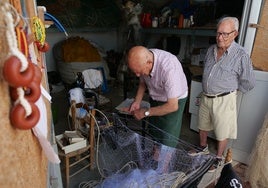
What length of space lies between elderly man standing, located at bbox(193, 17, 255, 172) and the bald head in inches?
31.3

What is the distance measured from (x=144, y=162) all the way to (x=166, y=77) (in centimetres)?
75

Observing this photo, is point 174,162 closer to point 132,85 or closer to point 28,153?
→ point 28,153

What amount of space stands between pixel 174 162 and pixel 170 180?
0.93 feet

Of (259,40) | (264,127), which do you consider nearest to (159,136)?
(264,127)

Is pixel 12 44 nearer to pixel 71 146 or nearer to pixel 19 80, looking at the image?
pixel 19 80

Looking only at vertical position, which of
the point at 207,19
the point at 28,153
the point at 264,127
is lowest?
the point at 264,127

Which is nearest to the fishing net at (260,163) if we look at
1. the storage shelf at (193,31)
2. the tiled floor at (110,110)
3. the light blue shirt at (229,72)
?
the tiled floor at (110,110)

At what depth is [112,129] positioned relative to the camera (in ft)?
7.97

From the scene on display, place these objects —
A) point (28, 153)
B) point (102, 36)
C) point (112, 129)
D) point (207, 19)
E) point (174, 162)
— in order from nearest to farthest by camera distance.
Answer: point (28, 153)
point (174, 162)
point (112, 129)
point (207, 19)
point (102, 36)

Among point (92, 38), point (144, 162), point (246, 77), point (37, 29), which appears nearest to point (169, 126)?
point (144, 162)

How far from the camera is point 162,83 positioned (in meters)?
1.76

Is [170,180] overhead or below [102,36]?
below

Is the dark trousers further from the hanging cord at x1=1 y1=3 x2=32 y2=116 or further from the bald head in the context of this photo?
the hanging cord at x1=1 y1=3 x2=32 y2=116

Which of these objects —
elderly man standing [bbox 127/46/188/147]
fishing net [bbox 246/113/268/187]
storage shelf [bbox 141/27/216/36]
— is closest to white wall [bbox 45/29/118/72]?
storage shelf [bbox 141/27/216/36]
